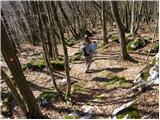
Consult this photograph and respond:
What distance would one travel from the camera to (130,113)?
7543 mm

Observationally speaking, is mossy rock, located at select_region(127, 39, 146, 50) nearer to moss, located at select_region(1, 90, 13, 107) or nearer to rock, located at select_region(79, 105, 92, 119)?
moss, located at select_region(1, 90, 13, 107)

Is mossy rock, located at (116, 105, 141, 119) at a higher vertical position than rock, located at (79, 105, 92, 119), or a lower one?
higher

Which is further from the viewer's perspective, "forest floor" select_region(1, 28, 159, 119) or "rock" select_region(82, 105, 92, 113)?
"rock" select_region(82, 105, 92, 113)

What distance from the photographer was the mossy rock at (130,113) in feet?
Answer: 24.4

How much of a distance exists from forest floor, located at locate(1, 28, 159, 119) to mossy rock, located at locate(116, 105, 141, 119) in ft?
0.40

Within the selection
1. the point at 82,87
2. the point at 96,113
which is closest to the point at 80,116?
the point at 96,113

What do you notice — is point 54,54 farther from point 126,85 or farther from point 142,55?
point 126,85

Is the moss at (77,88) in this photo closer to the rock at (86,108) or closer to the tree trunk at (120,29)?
the rock at (86,108)

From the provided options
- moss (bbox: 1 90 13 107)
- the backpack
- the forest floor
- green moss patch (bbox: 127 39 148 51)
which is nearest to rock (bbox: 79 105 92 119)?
the forest floor

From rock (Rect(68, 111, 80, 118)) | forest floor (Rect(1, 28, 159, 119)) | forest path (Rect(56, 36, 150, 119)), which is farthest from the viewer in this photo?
forest path (Rect(56, 36, 150, 119))

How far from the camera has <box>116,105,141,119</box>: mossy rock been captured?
7.43 m

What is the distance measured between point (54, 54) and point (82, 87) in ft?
21.8

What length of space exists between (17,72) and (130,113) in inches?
120

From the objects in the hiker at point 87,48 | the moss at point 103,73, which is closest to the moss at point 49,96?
the moss at point 103,73
